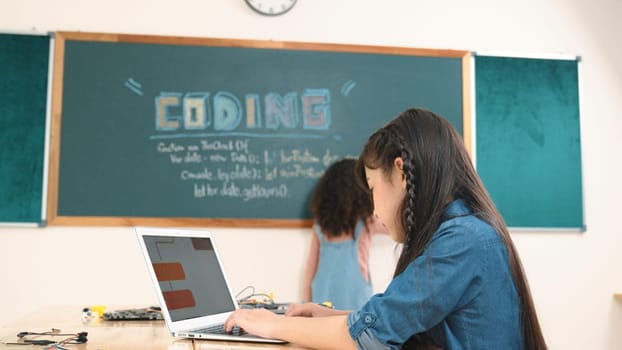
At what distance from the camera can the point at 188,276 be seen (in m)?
1.79

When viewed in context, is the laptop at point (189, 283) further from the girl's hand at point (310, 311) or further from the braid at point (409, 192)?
the braid at point (409, 192)

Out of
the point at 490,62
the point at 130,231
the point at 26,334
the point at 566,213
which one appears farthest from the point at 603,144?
the point at 26,334

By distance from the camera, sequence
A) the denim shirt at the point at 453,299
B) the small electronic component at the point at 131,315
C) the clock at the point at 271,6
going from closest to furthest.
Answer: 1. the denim shirt at the point at 453,299
2. the small electronic component at the point at 131,315
3. the clock at the point at 271,6

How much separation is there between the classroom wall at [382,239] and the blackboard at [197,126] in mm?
97

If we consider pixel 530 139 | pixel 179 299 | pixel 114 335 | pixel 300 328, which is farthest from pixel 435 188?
pixel 530 139

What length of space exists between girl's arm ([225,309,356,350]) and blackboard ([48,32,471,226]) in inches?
75.4

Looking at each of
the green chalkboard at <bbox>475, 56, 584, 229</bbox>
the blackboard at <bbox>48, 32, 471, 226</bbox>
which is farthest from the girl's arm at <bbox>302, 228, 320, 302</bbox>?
the green chalkboard at <bbox>475, 56, 584, 229</bbox>

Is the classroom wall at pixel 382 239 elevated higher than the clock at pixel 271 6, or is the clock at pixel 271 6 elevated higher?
the clock at pixel 271 6

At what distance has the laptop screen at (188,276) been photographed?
65.4 inches

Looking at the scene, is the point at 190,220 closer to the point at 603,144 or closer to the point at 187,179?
the point at 187,179

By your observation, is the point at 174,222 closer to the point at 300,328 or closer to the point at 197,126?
the point at 197,126

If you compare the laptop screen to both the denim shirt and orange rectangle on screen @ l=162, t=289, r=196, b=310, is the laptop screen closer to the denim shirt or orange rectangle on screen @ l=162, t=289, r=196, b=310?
orange rectangle on screen @ l=162, t=289, r=196, b=310

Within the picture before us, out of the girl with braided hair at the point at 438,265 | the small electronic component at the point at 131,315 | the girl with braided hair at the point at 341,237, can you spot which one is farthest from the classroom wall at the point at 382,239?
the girl with braided hair at the point at 438,265

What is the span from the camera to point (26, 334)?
1.59 meters
